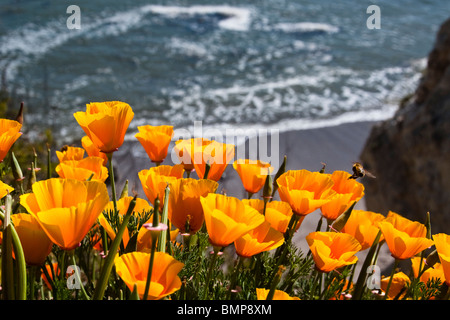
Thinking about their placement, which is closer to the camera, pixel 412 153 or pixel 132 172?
pixel 412 153

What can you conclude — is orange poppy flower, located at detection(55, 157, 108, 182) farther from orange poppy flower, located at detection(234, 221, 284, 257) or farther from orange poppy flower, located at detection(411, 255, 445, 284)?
orange poppy flower, located at detection(411, 255, 445, 284)

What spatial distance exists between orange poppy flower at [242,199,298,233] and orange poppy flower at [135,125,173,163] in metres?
0.30

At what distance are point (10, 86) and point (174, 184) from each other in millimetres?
7016

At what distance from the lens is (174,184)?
3.21 feet

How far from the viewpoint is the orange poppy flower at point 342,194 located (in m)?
1.12

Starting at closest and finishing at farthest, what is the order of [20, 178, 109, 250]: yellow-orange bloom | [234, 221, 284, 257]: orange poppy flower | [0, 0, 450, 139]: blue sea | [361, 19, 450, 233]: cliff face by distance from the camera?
1. [20, 178, 109, 250]: yellow-orange bloom
2. [234, 221, 284, 257]: orange poppy flower
3. [361, 19, 450, 233]: cliff face
4. [0, 0, 450, 139]: blue sea

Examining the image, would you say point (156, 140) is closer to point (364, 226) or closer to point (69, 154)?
point (69, 154)

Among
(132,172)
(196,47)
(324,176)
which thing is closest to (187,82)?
(196,47)

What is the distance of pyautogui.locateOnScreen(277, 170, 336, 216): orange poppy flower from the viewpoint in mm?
1036

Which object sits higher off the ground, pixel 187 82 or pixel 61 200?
pixel 61 200

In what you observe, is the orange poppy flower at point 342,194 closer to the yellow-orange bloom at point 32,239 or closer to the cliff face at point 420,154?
the yellow-orange bloom at point 32,239

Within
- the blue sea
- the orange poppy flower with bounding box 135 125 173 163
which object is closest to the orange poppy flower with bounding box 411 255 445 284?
the orange poppy flower with bounding box 135 125 173 163

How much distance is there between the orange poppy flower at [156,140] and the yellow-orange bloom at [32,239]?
17.3 inches
